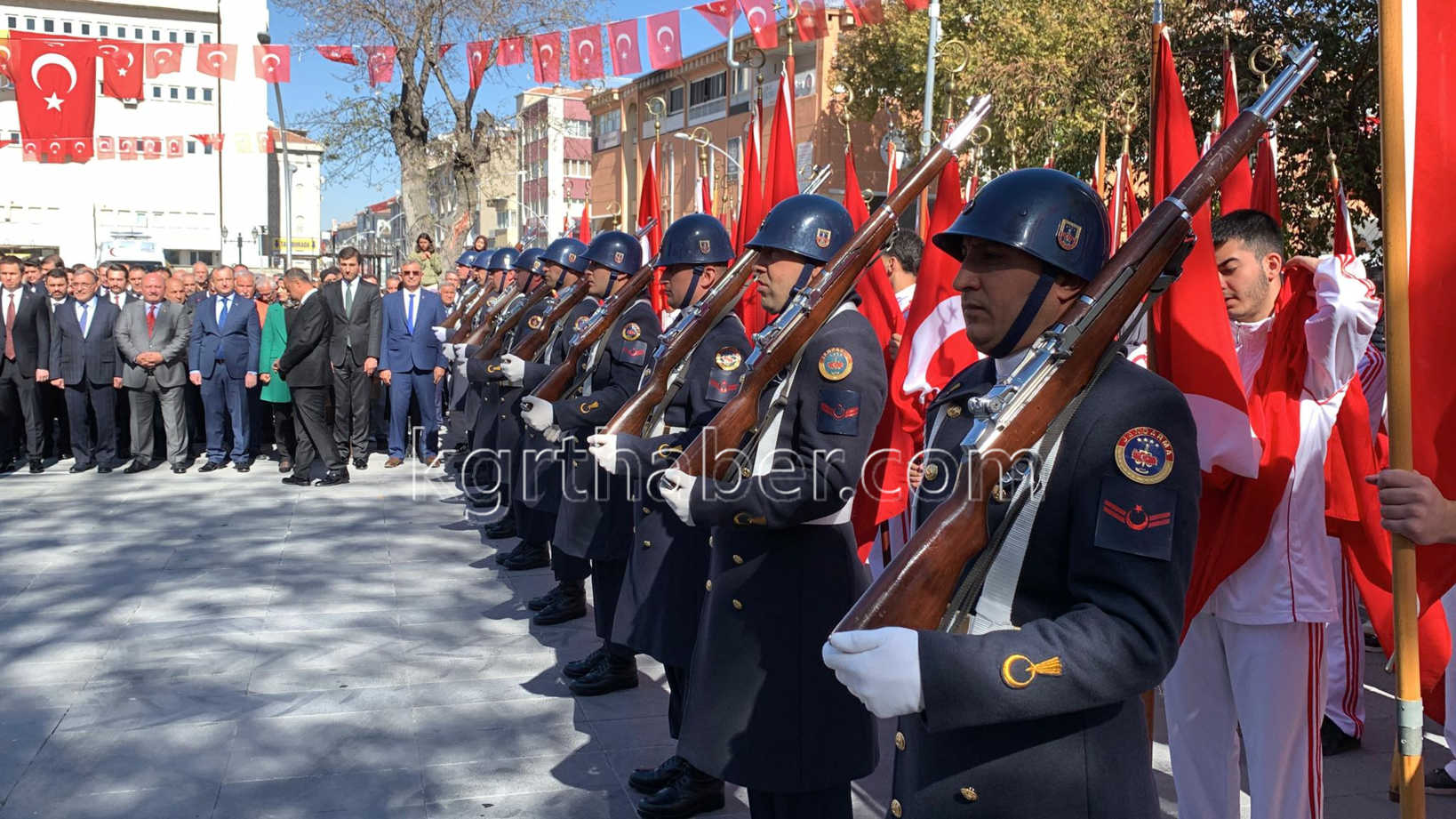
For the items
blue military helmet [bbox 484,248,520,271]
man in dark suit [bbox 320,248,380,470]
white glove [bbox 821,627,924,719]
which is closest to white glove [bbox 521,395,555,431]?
white glove [bbox 821,627,924,719]

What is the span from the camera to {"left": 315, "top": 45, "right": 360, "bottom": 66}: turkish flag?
19375mm

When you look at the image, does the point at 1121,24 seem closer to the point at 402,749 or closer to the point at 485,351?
the point at 485,351

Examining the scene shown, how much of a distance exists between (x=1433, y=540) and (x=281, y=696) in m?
4.98

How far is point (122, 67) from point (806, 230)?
17.4 metres

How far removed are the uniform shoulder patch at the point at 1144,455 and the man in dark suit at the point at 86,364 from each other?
1245cm

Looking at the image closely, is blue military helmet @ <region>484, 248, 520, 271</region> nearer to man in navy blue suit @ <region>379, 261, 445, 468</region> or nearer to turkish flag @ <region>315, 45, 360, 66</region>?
man in navy blue suit @ <region>379, 261, 445, 468</region>

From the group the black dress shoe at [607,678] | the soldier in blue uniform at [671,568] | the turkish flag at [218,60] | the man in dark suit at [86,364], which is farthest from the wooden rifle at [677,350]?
the turkish flag at [218,60]

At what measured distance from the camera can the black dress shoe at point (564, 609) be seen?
23.0ft

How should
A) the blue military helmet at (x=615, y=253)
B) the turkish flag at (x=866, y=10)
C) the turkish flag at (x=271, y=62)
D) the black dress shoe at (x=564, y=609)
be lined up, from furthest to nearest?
the turkish flag at (x=271, y=62) < the turkish flag at (x=866, y=10) < the black dress shoe at (x=564, y=609) < the blue military helmet at (x=615, y=253)

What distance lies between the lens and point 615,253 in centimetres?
681

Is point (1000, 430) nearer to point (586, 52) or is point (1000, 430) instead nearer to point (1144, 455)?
point (1144, 455)

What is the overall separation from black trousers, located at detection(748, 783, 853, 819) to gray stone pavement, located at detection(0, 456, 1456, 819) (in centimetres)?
95

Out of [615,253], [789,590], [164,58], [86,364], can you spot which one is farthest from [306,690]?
[164,58]

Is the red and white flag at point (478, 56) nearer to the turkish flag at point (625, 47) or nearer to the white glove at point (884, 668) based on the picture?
the turkish flag at point (625, 47)
